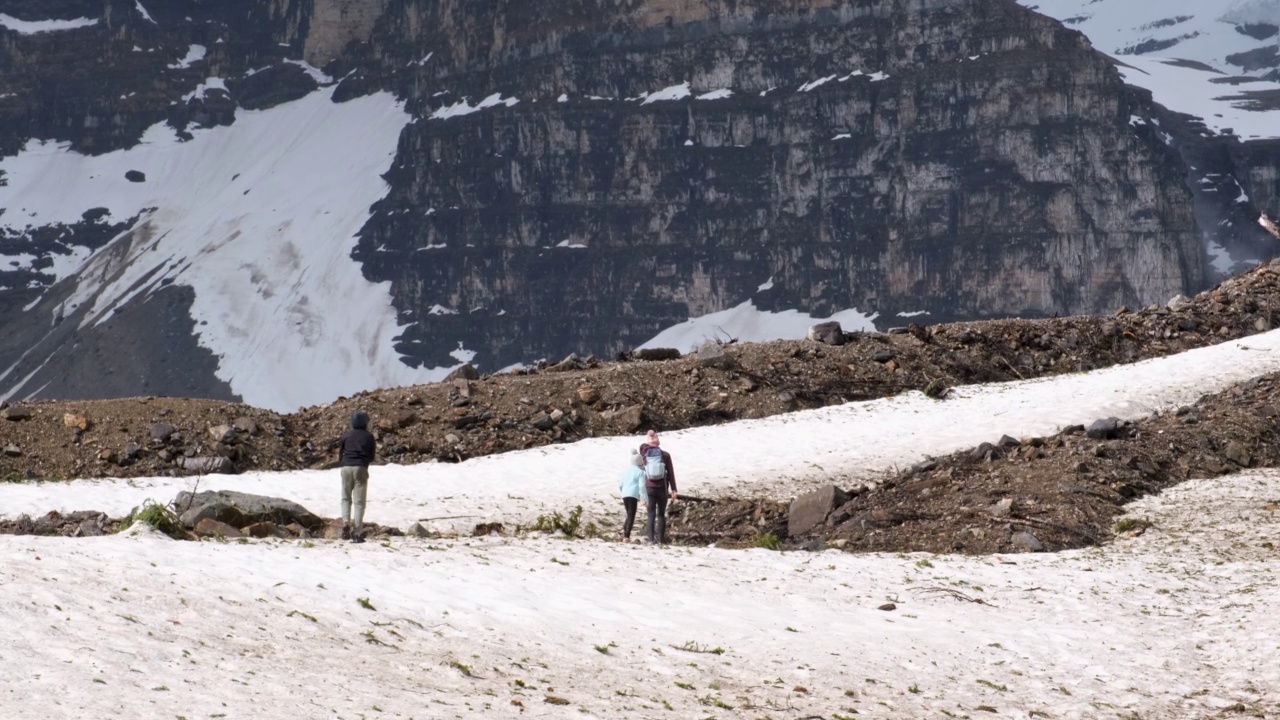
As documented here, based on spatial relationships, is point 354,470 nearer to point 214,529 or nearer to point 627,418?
point 214,529

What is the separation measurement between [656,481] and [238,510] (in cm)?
638

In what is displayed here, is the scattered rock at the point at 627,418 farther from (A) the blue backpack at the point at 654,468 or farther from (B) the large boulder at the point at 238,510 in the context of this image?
(B) the large boulder at the point at 238,510

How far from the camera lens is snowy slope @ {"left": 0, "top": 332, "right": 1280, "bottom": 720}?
1450 centimetres

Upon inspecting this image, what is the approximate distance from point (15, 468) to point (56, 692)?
20.4 meters

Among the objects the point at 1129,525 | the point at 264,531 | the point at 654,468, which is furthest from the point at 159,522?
the point at 1129,525

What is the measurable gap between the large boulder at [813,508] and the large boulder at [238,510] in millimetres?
7989

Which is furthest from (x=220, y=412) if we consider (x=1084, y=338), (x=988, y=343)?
(x=1084, y=338)

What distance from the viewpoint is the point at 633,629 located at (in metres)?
18.0

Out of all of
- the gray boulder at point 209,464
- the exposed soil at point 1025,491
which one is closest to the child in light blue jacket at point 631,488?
the exposed soil at point 1025,491

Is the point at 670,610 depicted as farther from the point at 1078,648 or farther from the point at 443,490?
the point at 443,490

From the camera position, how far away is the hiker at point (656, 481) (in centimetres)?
2481

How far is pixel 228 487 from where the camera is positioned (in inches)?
1204

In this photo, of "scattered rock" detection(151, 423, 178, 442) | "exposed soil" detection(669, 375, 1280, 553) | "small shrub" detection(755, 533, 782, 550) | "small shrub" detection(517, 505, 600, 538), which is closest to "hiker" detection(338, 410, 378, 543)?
"small shrub" detection(517, 505, 600, 538)

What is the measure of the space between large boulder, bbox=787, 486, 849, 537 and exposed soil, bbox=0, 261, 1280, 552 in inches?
10.1
